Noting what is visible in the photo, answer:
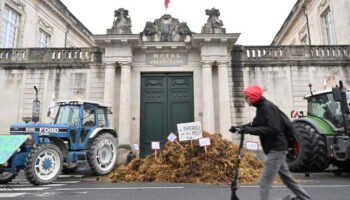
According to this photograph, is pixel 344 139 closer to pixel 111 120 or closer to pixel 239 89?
pixel 239 89

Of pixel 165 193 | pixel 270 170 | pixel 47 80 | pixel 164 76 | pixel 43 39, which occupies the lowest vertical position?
pixel 165 193

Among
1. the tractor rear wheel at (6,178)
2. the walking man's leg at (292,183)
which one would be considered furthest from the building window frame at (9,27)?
the walking man's leg at (292,183)

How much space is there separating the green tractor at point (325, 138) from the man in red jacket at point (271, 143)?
3.83 m

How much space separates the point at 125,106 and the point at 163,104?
2.12 metres

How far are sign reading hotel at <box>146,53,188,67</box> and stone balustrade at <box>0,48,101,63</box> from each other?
9.78 feet

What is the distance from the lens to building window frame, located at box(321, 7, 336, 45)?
2011 centimetres

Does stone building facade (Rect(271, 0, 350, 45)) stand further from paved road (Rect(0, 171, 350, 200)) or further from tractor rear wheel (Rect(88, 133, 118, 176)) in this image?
tractor rear wheel (Rect(88, 133, 118, 176))

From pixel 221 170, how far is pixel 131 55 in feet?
26.4

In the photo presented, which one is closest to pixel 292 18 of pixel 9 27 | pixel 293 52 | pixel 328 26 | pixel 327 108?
pixel 328 26

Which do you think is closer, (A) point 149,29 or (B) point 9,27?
(A) point 149,29

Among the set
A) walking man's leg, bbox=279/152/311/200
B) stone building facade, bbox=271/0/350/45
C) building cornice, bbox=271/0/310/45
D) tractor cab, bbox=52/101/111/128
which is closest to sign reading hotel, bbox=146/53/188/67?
tractor cab, bbox=52/101/111/128

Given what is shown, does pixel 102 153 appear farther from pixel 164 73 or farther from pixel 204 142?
pixel 164 73

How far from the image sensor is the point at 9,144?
6469 mm

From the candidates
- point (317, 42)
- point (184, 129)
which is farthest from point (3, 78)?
point (317, 42)
